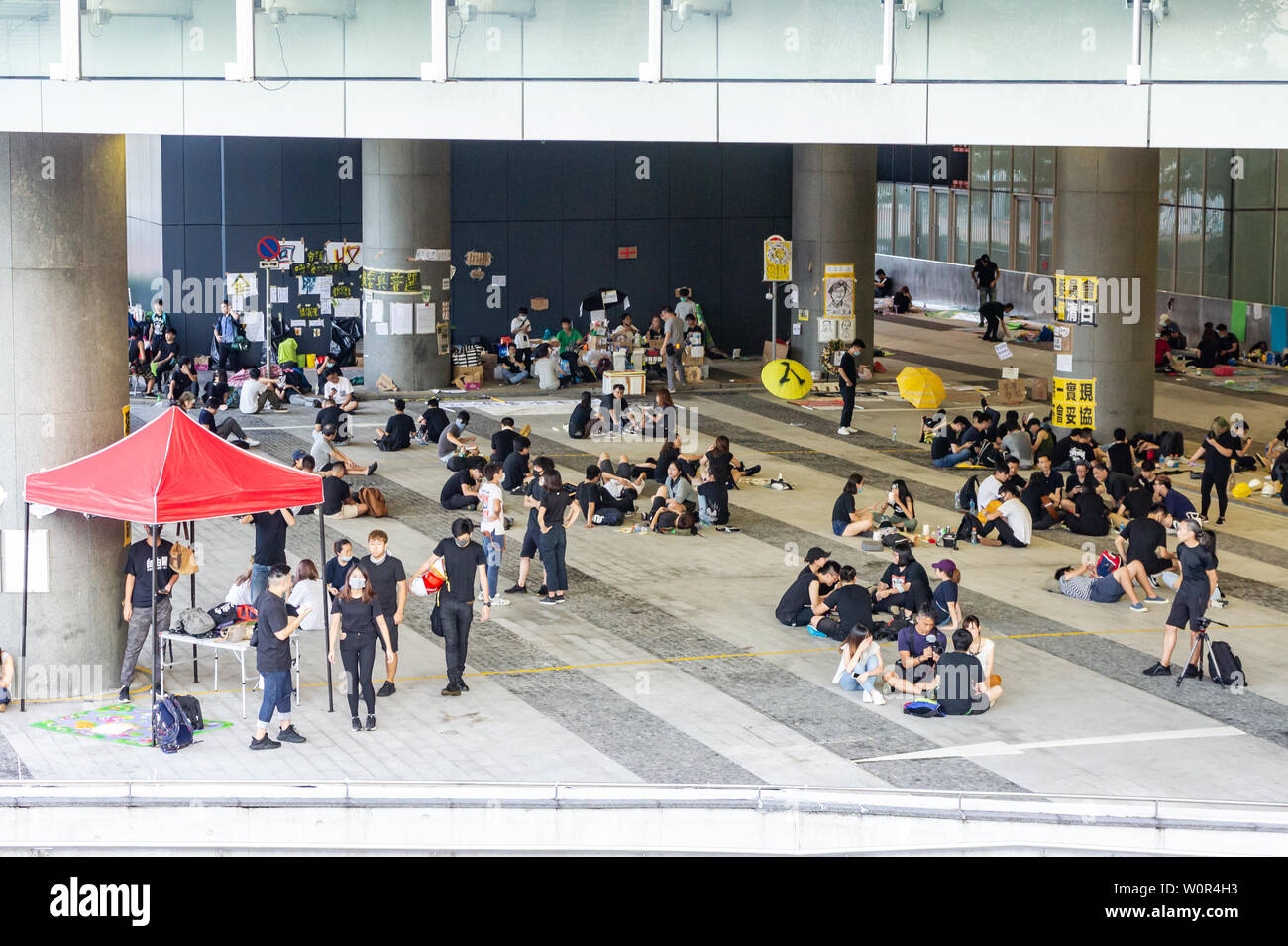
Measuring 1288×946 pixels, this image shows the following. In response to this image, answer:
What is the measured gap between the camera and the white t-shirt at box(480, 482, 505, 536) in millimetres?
19047

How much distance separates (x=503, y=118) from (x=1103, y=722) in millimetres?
7226

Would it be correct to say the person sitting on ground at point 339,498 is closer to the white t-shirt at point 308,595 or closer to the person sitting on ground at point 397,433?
the person sitting on ground at point 397,433

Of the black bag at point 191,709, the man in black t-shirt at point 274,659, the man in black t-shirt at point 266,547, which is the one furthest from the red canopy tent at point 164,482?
the man in black t-shirt at point 266,547

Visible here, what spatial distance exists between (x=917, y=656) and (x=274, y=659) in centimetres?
555

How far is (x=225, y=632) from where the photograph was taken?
54.3 feet

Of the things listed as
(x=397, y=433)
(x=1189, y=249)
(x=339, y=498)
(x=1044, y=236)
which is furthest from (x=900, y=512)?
(x=1044, y=236)

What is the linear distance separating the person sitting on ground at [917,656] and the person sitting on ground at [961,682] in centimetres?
29

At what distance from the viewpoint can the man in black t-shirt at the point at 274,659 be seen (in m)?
14.8

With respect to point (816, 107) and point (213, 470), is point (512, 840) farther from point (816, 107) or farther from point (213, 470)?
point (816, 107)

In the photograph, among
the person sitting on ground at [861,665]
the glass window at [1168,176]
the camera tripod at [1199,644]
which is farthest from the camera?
the glass window at [1168,176]

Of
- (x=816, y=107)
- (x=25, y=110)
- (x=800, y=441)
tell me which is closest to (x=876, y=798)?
(x=816, y=107)

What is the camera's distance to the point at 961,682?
1580 cm

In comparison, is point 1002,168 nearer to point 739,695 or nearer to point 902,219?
point 902,219

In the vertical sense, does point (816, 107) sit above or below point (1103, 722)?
above
